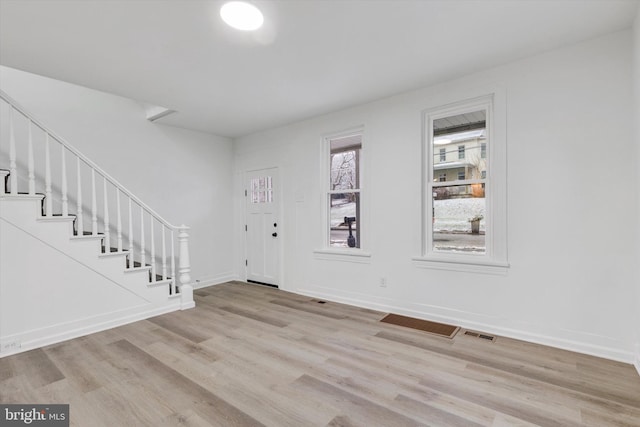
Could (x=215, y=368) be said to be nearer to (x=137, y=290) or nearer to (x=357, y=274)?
(x=137, y=290)

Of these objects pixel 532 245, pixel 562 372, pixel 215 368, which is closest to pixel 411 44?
pixel 532 245

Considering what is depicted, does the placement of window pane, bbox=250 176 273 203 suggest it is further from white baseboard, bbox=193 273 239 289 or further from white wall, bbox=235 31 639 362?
white wall, bbox=235 31 639 362

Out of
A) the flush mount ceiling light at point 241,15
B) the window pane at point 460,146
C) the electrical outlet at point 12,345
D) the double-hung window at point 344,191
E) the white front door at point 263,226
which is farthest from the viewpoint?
the white front door at point 263,226

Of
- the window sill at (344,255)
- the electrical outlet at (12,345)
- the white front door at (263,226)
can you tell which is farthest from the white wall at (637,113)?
the electrical outlet at (12,345)

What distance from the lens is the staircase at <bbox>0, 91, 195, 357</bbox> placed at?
8.82 feet

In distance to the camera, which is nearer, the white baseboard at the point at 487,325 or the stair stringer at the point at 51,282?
the white baseboard at the point at 487,325

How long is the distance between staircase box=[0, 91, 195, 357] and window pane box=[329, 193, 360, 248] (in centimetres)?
201

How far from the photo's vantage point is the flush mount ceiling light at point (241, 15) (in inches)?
80.2

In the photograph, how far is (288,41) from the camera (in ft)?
8.06

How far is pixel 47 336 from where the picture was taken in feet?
9.30

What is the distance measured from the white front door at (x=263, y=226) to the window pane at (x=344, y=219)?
99 centimetres

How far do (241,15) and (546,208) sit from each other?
Result: 2970 millimetres

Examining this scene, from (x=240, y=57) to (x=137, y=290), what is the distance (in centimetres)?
282

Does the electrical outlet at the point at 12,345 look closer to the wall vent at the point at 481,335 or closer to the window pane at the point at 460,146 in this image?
the wall vent at the point at 481,335
